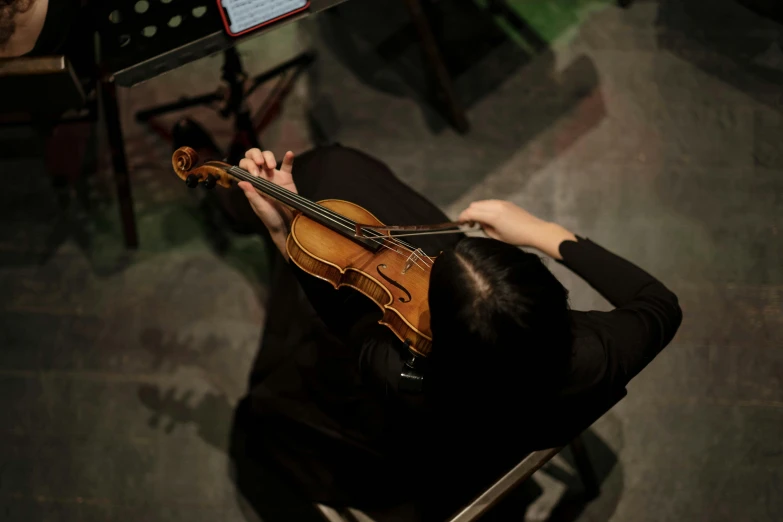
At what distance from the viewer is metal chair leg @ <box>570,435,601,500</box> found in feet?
5.47

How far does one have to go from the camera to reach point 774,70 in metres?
2.21

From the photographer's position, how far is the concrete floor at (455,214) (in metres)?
1.77

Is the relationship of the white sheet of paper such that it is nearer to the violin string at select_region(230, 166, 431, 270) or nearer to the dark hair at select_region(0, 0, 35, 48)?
the violin string at select_region(230, 166, 431, 270)

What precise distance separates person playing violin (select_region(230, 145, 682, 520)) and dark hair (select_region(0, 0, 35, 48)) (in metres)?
0.65

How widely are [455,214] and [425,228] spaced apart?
2.31 feet

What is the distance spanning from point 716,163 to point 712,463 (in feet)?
3.05

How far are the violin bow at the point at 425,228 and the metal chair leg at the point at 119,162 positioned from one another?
0.98 meters

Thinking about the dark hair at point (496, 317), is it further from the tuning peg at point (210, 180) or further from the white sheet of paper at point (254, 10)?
the white sheet of paper at point (254, 10)

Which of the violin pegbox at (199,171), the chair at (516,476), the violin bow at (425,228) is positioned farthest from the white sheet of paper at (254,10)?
the chair at (516,476)

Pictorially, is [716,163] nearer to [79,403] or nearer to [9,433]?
[79,403]

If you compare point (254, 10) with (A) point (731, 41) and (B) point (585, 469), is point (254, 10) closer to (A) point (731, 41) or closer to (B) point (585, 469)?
(B) point (585, 469)

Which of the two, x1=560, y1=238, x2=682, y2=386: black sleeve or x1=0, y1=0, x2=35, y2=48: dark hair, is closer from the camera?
x1=560, y1=238, x2=682, y2=386: black sleeve

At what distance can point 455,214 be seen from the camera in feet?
6.72

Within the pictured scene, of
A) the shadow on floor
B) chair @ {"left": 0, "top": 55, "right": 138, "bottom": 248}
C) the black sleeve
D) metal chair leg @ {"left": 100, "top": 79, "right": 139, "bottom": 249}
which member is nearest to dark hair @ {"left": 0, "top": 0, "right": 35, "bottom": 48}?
chair @ {"left": 0, "top": 55, "right": 138, "bottom": 248}
